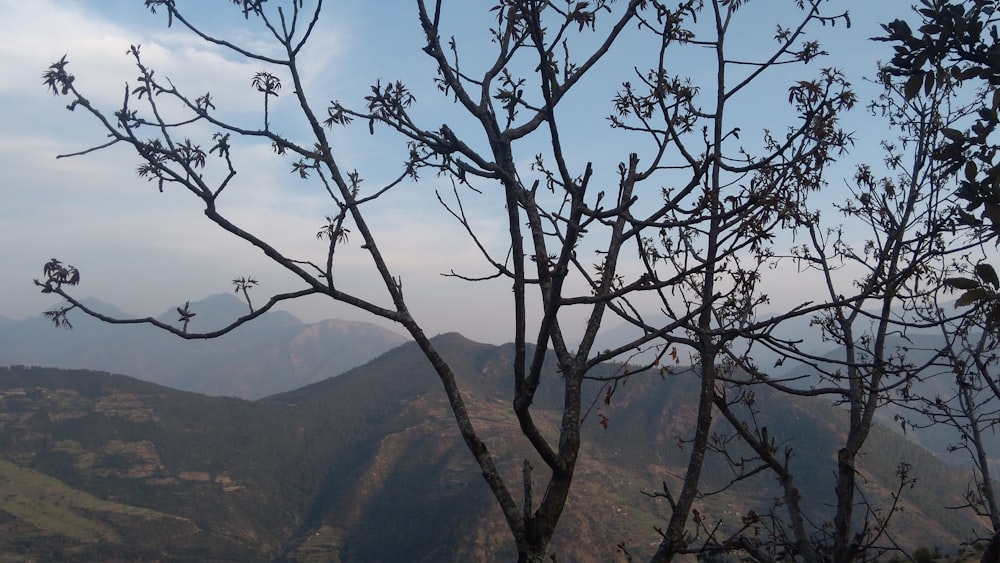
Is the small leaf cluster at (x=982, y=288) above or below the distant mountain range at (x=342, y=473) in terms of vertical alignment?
above

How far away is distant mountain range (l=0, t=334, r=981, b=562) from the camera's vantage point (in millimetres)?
102250

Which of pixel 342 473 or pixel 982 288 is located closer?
pixel 982 288

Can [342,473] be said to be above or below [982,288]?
below

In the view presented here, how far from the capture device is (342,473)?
14262 cm

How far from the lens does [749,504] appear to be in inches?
4454

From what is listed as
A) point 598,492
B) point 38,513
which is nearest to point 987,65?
point 598,492

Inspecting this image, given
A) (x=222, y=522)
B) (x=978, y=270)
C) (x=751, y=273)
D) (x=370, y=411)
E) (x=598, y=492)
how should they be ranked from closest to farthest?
(x=978, y=270) < (x=751, y=273) < (x=598, y=492) < (x=222, y=522) < (x=370, y=411)

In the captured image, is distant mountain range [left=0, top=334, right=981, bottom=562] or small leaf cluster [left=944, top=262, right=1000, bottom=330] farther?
distant mountain range [left=0, top=334, right=981, bottom=562]

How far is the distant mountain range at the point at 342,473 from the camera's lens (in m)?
102

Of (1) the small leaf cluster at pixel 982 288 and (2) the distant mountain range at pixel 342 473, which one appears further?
(2) the distant mountain range at pixel 342 473

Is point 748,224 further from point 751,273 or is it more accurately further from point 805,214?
point 805,214

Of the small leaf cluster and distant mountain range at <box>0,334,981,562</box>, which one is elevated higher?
the small leaf cluster

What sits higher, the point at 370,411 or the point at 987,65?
the point at 987,65

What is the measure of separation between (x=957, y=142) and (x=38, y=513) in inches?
5734
